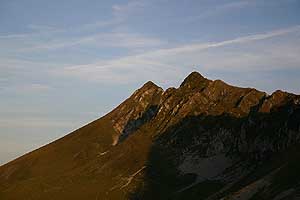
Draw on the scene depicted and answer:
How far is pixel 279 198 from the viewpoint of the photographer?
198m

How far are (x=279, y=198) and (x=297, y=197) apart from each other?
14.1m

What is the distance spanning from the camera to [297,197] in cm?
18488

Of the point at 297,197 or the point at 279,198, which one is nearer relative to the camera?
the point at 297,197
